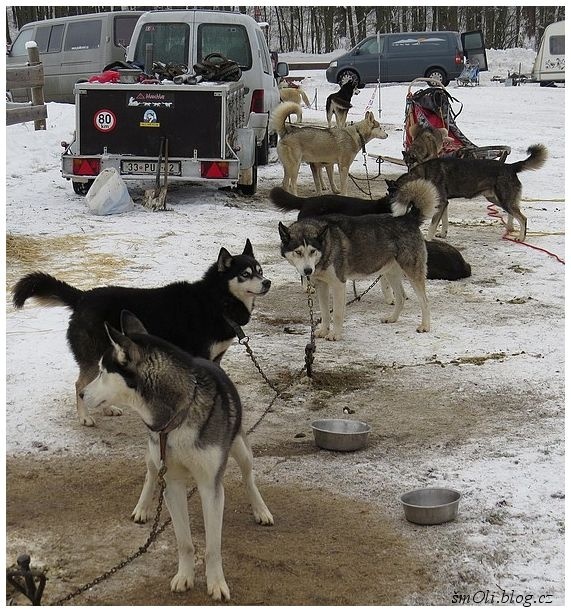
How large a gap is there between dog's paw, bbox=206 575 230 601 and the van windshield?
406 inches

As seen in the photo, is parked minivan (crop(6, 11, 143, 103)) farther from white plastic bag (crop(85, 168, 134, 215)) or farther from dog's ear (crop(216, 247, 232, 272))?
dog's ear (crop(216, 247, 232, 272))

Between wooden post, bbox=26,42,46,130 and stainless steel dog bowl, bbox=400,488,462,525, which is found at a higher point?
wooden post, bbox=26,42,46,130

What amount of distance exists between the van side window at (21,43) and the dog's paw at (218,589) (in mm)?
18074

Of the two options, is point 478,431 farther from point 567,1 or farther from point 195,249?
point 195,249

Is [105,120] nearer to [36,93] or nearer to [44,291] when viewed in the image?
[36,93]

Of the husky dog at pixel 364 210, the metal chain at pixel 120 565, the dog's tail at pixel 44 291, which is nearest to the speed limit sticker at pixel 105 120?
the husky dog at pixel 364 210

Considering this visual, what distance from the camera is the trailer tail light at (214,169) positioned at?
1088 cm

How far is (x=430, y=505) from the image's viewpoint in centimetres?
400

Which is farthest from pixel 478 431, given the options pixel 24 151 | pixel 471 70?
pixel 471 70

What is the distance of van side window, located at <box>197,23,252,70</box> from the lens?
1254 cm

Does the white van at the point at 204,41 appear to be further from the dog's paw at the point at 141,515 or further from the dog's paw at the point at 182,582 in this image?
the dog's paw at the point at 182,582

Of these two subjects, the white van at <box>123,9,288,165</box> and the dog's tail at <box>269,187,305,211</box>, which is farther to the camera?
the white van at <box>123,9,288,165</box>

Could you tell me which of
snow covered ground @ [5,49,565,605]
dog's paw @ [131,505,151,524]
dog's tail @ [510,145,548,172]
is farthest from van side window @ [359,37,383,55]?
dog's paw @ [131,505,151,524]

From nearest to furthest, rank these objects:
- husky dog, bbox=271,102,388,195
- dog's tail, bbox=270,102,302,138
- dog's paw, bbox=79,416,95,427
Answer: dog's paw, bbox=79,416,95,427 → dog's tail, bbox=270,102,302,138 → husky dog, bbox=271,102,388,195
